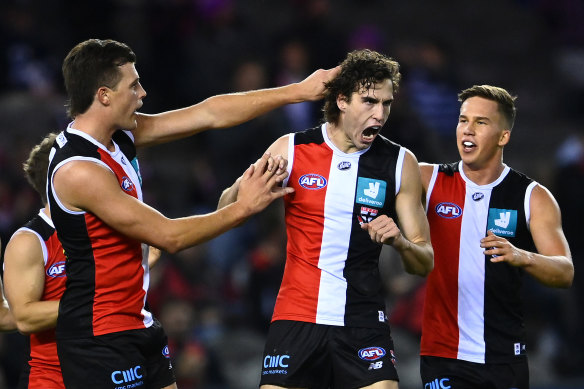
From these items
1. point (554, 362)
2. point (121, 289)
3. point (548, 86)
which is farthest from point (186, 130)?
point (548, 86)

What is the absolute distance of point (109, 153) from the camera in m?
5.20

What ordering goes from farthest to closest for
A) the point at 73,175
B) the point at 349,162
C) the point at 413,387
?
the point at 413,387
the point at 349,162
the point at 73,175

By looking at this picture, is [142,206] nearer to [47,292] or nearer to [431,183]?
[47,292]

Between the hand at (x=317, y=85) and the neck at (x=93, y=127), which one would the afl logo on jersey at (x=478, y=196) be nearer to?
the hand at (x=317, y=85)

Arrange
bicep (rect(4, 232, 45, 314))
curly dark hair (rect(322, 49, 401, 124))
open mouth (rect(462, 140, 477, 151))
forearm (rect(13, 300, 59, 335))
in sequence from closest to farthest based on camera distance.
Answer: forearm (rect(13, 300, 59, 335)) → bicep (rect(4, 232, 45, 314)) → curly dark hair (rect(322, 49, 401, 124)) → open mouth (rect(462, 140, 477, 151))

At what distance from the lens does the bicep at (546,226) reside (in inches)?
230

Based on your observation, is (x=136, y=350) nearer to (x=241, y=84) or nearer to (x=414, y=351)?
(x=414, y=351)

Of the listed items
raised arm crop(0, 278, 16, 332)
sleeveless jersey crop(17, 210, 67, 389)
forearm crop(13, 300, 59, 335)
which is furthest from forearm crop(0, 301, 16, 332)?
forearm crop(13, 300, 59, 335)

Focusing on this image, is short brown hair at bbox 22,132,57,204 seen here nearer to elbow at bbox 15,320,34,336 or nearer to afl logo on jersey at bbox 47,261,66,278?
afl logo on jersey at bbox 47,261,66,278

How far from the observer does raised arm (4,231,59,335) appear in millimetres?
5332

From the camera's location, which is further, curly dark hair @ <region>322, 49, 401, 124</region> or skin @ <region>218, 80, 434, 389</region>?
curly dark hair @ <region>322, 49, 401, 124</region>

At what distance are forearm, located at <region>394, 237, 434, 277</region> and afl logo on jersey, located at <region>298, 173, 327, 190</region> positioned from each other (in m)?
0.66

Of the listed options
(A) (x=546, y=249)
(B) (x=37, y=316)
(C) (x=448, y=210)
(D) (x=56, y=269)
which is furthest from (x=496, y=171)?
(B) (x=37, y=316)

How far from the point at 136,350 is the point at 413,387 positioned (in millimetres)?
5380
